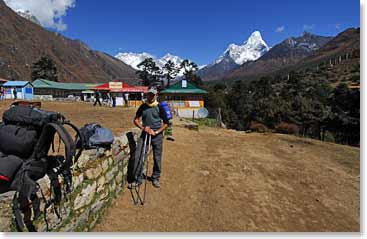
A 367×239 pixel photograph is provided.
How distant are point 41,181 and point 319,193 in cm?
470

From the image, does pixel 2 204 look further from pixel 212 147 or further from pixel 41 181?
pixel 212 147

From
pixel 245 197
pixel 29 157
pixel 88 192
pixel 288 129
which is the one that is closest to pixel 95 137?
pixel 88 192

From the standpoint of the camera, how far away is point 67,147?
92.5 inches

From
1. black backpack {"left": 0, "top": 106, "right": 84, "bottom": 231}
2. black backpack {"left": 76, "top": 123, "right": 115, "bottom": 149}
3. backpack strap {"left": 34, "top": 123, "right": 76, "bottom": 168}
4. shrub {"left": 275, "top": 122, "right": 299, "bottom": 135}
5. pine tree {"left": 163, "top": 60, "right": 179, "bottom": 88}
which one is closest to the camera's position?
black backpack {"left": 0, "top": 106, "right": 84, "bottom": 231}

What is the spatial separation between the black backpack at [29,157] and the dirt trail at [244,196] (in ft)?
3.97

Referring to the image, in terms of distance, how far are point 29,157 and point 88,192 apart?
95 cm

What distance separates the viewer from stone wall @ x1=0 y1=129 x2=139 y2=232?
242cm

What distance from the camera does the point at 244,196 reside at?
4.60m

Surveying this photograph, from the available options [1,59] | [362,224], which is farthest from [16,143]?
[1,59]

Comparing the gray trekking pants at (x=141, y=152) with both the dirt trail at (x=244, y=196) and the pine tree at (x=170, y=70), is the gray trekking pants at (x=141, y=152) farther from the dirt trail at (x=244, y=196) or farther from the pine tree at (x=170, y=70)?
the pine tree at (x=170, y=70)

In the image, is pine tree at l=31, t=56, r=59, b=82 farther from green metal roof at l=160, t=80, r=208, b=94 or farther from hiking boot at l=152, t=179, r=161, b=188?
hiking boot at l=152, t=179, r=161, b=188

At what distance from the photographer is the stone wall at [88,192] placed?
2416 millimetres

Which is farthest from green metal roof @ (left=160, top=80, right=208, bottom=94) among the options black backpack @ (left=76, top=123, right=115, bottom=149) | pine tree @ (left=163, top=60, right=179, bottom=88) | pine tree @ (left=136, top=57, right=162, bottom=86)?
pine tree @ (left=136, top=57, right=162, bottom=86)

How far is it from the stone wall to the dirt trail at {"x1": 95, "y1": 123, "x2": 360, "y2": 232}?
25 cm
